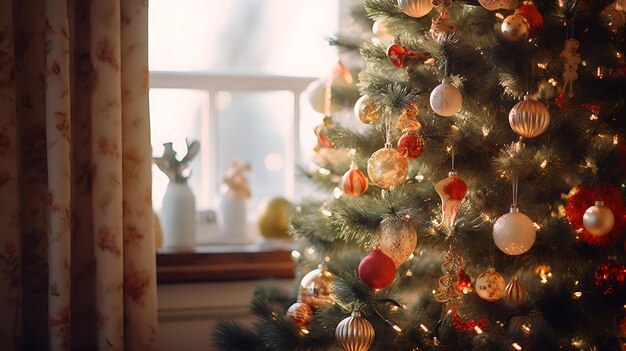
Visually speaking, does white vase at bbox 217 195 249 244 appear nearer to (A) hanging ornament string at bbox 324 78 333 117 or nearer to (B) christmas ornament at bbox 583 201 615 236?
(A) hanging ornament string at bbox 324 78 333 117

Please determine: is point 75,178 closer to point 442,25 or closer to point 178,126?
point 178,126

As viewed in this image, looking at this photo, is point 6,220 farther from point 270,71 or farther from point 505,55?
point 505,55

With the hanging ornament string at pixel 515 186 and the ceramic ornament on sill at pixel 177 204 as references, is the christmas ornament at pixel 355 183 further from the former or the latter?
the ceramic ornament on sill at pixel 177 204

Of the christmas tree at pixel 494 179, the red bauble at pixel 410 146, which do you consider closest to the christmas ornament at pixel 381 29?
the christmas tree at pixel 494 179

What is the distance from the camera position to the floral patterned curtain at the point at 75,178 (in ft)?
4.94

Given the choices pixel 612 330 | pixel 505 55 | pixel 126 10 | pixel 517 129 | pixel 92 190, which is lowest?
pixel 612 330

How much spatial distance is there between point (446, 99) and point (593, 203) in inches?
13.2

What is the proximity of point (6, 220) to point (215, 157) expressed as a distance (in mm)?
728

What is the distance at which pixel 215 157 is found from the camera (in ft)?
6.94

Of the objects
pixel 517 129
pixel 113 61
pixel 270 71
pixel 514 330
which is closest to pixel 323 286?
pixel 514 330

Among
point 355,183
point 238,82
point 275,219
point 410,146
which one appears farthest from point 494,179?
point 238,82

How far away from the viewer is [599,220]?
1.19 metres

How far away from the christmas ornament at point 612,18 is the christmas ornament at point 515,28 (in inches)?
7.6

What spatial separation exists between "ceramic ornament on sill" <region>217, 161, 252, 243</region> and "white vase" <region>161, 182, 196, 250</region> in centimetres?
15
